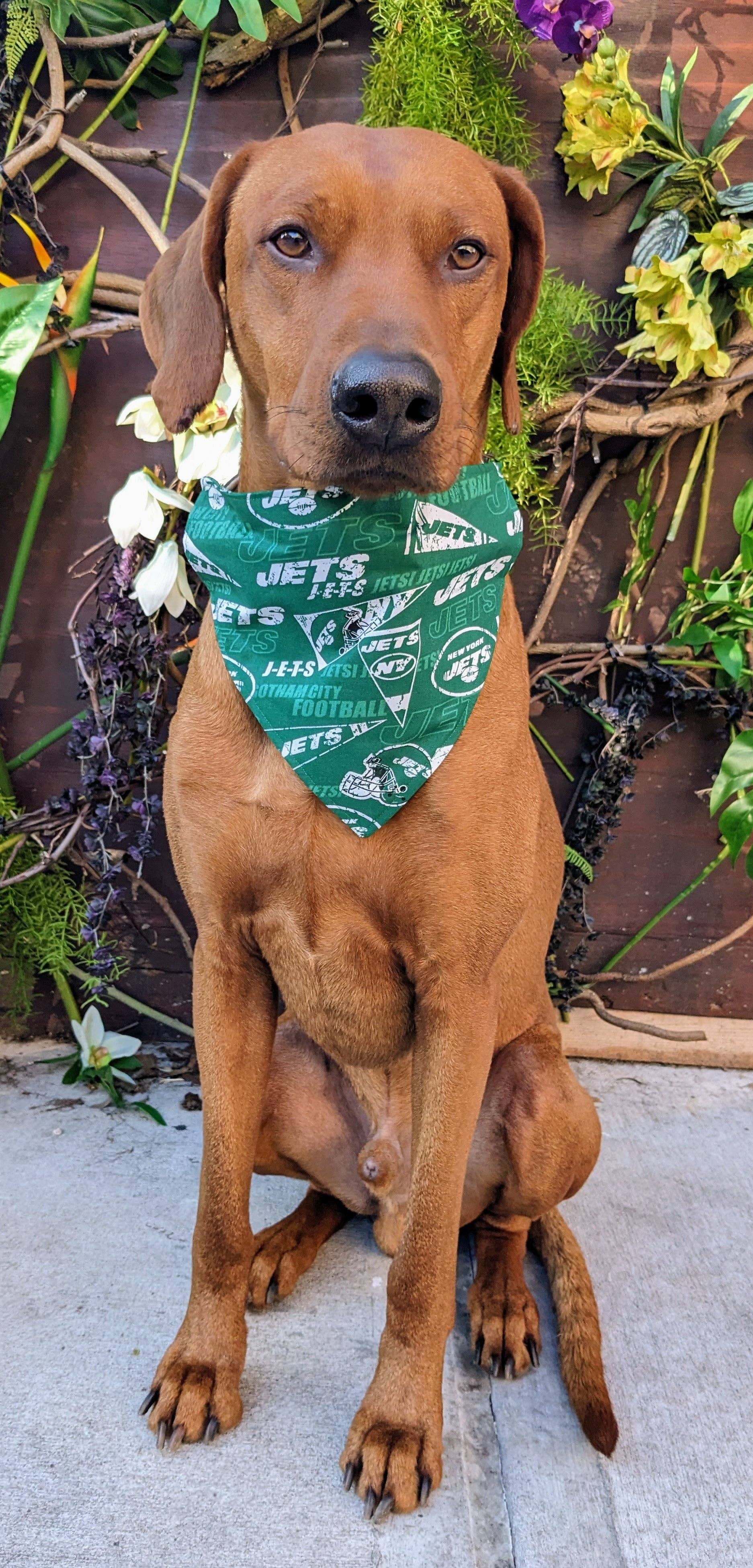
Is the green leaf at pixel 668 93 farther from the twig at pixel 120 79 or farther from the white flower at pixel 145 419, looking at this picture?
the white flower at pixel 145 419

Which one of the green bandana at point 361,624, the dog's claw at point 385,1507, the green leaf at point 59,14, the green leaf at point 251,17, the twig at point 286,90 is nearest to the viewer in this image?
the dog's claw at point 385,1507

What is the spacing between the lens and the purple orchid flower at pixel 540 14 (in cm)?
218

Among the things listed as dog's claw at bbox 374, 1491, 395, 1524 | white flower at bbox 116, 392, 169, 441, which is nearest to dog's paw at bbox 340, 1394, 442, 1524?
dog's claw at bbox 374, 1491, 395, 1524

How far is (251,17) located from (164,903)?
2005 mm

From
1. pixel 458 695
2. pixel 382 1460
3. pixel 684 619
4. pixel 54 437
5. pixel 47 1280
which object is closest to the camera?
pixel 382 1460

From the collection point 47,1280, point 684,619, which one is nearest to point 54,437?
point 684,619

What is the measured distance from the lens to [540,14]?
2.20 meters

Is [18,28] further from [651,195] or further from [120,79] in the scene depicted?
[651,195]

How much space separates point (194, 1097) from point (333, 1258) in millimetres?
678

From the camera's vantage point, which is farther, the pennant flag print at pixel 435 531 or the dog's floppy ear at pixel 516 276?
the dog's floppy ear at pixel 516 276

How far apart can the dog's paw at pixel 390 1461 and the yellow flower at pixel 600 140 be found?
2500 mm

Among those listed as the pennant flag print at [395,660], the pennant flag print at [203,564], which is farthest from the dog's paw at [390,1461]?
the pennant flag print at [203,564]

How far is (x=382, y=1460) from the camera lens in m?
1.55

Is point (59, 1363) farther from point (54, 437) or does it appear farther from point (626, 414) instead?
point (626, 414)
